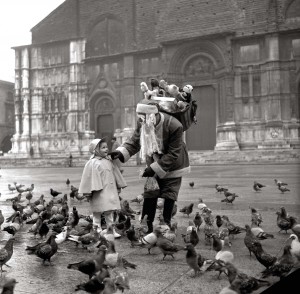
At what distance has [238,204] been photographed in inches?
300

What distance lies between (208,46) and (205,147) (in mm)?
6818

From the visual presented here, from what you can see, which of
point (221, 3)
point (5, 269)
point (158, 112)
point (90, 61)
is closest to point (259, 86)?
point (221, 3)

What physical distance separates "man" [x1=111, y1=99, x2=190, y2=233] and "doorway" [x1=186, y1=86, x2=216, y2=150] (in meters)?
24.5

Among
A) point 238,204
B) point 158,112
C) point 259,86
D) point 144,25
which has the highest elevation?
point 144,25

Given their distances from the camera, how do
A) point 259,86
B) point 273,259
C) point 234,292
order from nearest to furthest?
point 234,292
point 273,259
point 259,86

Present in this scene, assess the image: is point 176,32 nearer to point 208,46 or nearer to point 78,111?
point 208,46

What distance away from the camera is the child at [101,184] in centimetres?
500

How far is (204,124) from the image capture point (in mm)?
29625

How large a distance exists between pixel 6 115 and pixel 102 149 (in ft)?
145

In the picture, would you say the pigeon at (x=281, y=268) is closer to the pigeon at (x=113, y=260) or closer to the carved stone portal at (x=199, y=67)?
the pigeon at (x=113, y=260)

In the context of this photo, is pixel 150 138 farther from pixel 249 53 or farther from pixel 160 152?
pixel 249 53

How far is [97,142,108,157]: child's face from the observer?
5.13m

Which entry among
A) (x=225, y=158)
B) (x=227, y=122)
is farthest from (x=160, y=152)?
(x=227, y=122)

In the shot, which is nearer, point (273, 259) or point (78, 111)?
point (273, 259)
